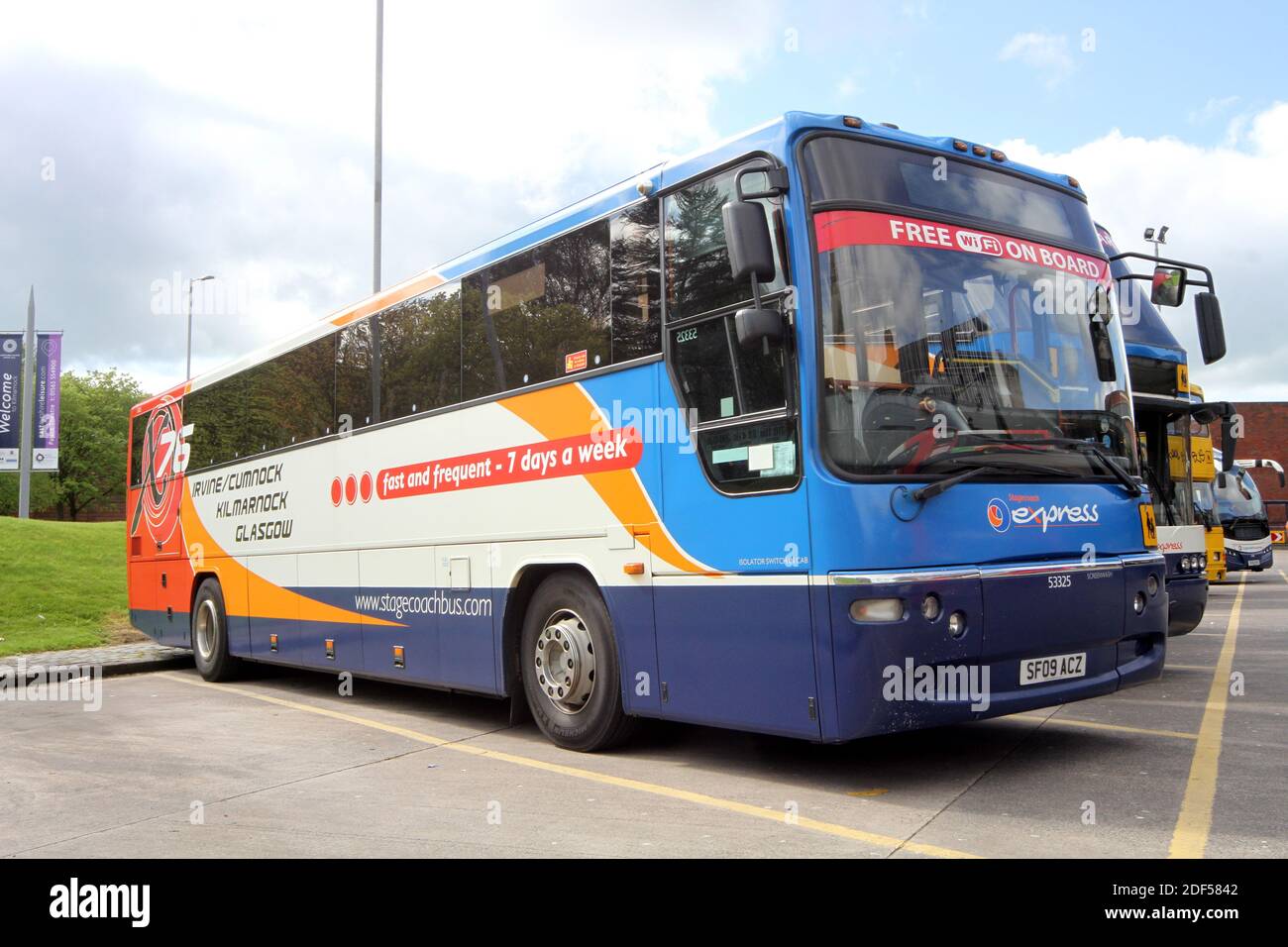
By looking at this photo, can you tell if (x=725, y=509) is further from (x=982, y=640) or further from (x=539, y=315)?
(x=539, y=315)

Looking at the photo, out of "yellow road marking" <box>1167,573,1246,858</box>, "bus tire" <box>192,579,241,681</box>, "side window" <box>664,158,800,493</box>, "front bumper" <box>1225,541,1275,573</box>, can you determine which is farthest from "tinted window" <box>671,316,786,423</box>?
"front bumper" <box>1225,541,1275,573</box>

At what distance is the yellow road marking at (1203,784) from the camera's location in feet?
16.2

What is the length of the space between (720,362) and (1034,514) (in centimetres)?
189

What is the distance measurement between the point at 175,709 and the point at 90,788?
3.88m

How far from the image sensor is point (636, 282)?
23.5 ft

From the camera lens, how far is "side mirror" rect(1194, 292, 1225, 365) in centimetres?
764

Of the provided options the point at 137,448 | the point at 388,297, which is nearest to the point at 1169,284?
the point at 388,297

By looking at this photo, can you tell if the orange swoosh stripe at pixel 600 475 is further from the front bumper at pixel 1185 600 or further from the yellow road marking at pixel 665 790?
the front bumper at pixel 1185 600

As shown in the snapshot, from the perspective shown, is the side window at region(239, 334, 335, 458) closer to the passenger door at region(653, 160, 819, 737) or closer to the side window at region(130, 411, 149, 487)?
the side window at region(130, 411, 149, 487)

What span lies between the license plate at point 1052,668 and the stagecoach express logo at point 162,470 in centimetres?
1101

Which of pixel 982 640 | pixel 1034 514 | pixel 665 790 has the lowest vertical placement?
pixel 665 790

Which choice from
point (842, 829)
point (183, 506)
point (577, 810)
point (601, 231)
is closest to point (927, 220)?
point (601, 231)

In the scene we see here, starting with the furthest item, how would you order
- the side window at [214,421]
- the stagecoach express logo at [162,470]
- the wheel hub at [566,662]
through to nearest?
the stagecoach express logo at [162,470] < the side window at [214,421] < the wheel hub at [566,662]

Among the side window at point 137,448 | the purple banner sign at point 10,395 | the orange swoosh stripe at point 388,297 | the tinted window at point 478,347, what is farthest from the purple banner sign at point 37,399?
the tinted window at point 478,347
